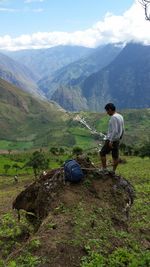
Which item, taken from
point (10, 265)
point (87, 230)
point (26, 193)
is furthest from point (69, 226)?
point (26, 193)

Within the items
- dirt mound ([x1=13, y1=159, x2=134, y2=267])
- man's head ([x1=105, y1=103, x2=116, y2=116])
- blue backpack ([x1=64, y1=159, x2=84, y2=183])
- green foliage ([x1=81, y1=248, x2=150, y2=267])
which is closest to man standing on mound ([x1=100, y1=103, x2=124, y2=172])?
man's head ([x1=105, y1=103, x2=116, y2=116])

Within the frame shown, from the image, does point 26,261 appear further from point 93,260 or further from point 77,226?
point 77,226

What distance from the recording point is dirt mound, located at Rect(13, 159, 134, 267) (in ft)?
46.2

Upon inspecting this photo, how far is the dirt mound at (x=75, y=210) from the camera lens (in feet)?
46.2

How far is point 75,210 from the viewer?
53.8ft

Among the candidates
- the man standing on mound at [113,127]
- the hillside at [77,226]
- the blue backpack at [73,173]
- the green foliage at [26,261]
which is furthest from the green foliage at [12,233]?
the man standing on mound at [113,127]

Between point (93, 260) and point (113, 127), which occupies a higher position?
point (113, 127)

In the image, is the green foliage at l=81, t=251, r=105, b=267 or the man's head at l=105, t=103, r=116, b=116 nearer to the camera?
the green foliage at l=81, t=251, r=105, b=267

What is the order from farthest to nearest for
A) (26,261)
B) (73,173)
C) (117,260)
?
(73,173) → (117,260) → (26,261)

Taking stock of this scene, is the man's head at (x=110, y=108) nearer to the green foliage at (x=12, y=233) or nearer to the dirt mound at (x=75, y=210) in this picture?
the dirt mound at (x=75, y=210)

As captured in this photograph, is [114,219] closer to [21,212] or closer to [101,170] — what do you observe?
[101,170]

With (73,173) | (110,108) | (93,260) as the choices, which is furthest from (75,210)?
(110,108)

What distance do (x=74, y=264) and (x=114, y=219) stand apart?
143 inches

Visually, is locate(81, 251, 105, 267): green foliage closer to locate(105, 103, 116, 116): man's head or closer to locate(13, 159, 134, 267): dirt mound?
locate(13, 159, 134, 267): dirt mound
